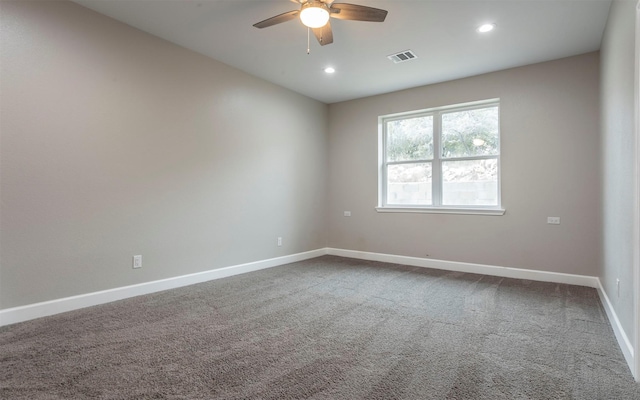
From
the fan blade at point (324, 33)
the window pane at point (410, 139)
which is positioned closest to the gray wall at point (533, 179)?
the window pane at point (410, 139)

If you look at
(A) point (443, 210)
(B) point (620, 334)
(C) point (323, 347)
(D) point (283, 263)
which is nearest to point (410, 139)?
(A) point (443, 210)

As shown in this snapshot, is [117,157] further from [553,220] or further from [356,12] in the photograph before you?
[553,220]

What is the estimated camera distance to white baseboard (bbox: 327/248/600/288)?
3.87 m

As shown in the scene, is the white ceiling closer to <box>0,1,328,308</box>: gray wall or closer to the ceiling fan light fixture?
<box>0,1,328,308</box>: gray wall

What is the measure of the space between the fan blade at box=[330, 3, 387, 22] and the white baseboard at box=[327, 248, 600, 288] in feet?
11.6

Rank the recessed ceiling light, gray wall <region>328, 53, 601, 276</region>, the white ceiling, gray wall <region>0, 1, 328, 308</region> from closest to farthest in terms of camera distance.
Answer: gray wall <region>0, 1, 328, 308</region> < the white ceiling < the recessed ceiling light < gray wall <region>328, 53, 601, 276</region>

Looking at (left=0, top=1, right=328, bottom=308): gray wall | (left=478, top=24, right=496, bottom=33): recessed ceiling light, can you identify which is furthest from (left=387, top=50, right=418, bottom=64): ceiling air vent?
(left=0, top=1, right=328, bottom=308): gray wall

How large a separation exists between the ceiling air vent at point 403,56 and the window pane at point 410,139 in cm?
133

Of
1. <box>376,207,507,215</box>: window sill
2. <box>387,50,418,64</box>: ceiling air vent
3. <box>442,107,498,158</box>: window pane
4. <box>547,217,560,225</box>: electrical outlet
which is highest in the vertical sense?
<box>387,50,418,64</box>: ceiling air vent

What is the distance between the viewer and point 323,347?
7.29ft

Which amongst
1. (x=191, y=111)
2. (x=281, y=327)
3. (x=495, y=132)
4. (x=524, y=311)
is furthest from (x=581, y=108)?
(x=191, y=111)

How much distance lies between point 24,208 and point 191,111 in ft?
6.13

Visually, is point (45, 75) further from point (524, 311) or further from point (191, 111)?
point (524, 311)

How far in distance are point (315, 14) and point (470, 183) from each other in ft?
11.1
